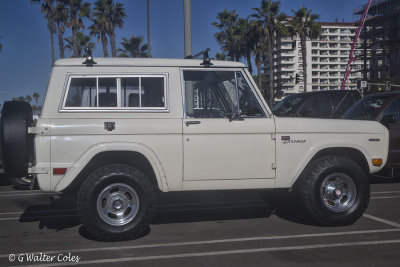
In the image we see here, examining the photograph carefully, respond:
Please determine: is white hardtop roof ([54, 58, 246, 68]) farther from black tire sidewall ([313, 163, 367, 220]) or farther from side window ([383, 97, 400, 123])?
side window ([383, 97, 400, 123])

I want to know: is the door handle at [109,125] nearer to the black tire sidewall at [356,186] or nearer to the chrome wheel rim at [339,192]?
the black tire sidewall at [356,186]

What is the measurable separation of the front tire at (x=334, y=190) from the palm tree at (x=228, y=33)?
4227cm

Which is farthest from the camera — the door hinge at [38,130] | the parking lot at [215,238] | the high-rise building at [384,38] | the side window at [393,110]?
the high-rise building at [384,38]

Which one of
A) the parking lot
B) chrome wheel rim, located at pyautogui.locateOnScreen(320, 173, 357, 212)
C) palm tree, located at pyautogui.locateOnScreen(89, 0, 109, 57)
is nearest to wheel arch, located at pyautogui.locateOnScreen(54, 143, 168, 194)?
the parking lot

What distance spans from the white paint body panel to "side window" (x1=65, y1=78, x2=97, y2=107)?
10 cm

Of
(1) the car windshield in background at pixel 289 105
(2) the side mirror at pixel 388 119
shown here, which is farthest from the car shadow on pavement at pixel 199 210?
(1) the car windshield in background at pixel 289 105

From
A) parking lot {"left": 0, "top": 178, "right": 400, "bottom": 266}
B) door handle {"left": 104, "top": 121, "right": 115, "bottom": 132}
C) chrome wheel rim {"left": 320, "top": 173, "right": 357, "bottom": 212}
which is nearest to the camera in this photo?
parking lot {"left": 0, "top": 178, "right": 400, "bottom": 266}

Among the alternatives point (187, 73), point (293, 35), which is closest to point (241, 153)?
point (187, 73)

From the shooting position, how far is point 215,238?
548 cm

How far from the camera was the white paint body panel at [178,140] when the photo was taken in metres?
5.13

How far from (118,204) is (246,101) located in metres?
2.04

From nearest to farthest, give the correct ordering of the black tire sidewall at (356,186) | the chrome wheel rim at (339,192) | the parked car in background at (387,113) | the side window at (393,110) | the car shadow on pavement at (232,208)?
1. the black tire sidewall at (356,186)
2. the chrome wheel rim at (339,192)
3. the car shadow on pavement at (232,208)
4. the parked car in background at (387,113)
5. the side window at (393,110)

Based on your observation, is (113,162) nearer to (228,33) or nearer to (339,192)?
(339,192)

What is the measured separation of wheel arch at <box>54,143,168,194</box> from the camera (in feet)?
16.8
